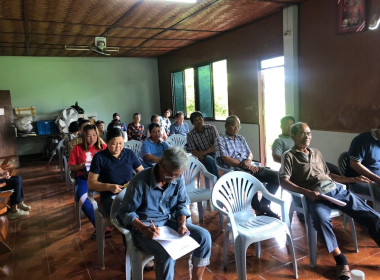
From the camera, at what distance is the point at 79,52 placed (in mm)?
8219

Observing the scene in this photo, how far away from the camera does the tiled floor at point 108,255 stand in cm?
244

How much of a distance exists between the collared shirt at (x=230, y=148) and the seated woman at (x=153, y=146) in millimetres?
724

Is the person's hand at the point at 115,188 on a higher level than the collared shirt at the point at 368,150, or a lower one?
lower

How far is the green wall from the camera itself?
8.30 meters

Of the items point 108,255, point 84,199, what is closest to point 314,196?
point 108,255

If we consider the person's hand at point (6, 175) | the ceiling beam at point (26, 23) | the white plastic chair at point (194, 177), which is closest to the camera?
the white plastic chair at point (194, 177)

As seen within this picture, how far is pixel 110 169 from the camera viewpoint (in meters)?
2.75

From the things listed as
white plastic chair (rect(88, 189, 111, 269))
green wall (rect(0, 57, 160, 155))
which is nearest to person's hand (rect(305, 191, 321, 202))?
white plastic chair (rect(88, 189, 111, 269))

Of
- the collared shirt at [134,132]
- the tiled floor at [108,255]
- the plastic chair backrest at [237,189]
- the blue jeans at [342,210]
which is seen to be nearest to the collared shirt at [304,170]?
the blue jeans at [342,210]

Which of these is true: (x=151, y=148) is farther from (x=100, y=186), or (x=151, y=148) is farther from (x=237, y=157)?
(x=100, y=186)

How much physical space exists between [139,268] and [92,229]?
1.65m

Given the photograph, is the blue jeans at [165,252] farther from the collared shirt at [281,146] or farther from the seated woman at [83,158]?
the collared shirt at [281,146]

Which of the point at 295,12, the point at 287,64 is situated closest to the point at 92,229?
the point at 287,64

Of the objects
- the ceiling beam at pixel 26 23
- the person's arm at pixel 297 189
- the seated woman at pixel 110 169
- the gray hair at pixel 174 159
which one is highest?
the ceiling beam at pixel 26 23
